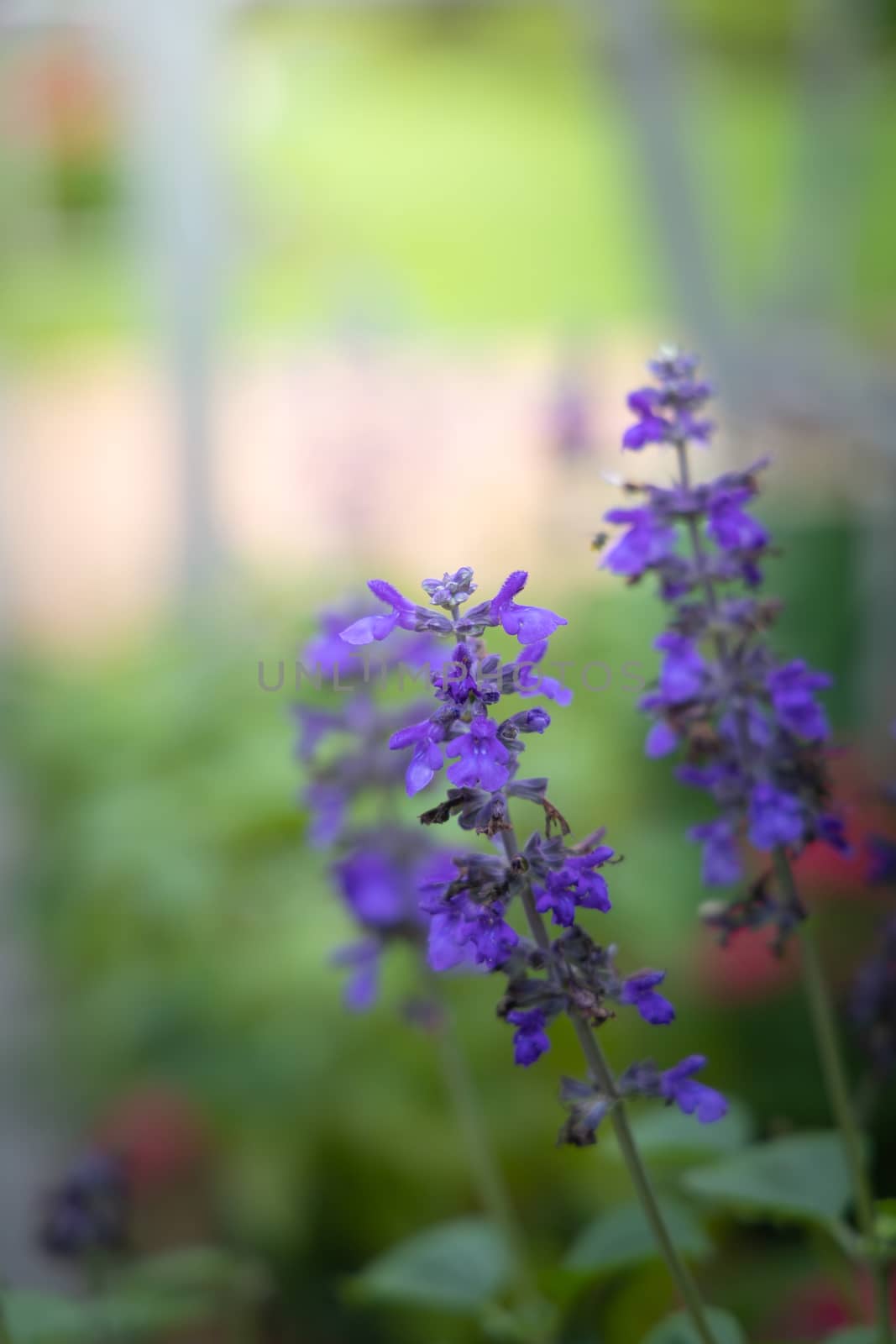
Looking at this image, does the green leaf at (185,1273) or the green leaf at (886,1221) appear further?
the green leaf at (185,1273)

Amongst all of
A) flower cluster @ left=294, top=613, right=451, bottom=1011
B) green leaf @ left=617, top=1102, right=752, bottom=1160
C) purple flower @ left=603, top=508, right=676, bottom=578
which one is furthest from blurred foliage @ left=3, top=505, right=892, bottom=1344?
purple flower @ left=603, top=508, right=676, bottom=578

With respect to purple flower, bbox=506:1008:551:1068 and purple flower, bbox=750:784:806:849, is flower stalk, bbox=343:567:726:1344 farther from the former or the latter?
purple flower, bbox=750:784:806:849

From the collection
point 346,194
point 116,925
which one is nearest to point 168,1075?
point 116,925

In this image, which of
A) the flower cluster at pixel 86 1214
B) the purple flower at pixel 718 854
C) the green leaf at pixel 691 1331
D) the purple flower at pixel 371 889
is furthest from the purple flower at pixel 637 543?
the flower cluster at pixel 86 1214

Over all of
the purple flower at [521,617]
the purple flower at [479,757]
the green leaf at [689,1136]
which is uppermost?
the purple flower at [521,617]

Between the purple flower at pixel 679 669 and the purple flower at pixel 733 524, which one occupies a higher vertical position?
the purple flower at pixel 733 524

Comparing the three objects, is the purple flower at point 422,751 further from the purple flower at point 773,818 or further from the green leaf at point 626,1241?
the green leaf at point 626,1241

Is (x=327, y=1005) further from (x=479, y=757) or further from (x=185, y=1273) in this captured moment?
(x=479, y=757)
